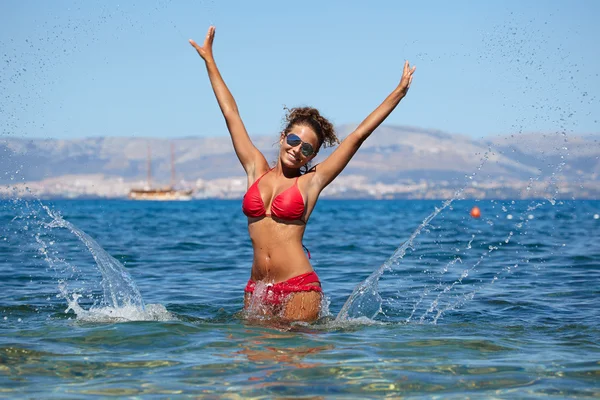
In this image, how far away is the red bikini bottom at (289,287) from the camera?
7680mm

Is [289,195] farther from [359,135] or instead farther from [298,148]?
[359,135]

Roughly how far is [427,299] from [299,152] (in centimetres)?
504

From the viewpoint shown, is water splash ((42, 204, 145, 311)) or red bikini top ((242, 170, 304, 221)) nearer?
red bikini top ((242, 170, 304, 221))

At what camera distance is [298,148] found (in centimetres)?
757

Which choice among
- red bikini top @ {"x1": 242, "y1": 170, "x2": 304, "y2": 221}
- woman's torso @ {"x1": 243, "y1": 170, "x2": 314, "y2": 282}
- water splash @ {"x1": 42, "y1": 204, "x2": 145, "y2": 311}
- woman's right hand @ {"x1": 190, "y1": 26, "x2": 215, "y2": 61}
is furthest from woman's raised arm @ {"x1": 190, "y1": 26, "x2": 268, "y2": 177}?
water splash @ {"x1": 42, "y1": 204, "x2": 145, "y2": 311}

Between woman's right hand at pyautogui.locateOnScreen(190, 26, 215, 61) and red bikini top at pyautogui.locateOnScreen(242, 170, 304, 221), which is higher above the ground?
woman's right hand at pyautogui.locateOnScreen(190, 26, 215, 61)

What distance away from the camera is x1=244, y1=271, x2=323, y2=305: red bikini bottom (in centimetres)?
768

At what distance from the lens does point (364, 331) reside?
26.8 ft

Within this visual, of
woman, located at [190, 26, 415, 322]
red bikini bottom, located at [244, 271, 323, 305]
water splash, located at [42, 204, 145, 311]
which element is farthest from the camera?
water splash, located at [42, 204, 145, 311]

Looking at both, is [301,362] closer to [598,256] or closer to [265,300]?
[265,300]

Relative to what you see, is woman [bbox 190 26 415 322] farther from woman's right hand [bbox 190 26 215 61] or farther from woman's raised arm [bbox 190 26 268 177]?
woman's right hand [bbox 190 26 215 61]

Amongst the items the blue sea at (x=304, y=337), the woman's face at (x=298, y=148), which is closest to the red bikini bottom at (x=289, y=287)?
the blue sea at (x=304, y=337)

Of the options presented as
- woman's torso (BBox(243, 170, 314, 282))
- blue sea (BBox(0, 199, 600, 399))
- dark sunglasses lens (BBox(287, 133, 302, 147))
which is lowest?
blue sea (BBox(0, 199, 600, 399))

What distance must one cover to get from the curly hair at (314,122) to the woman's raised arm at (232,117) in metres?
0.38
